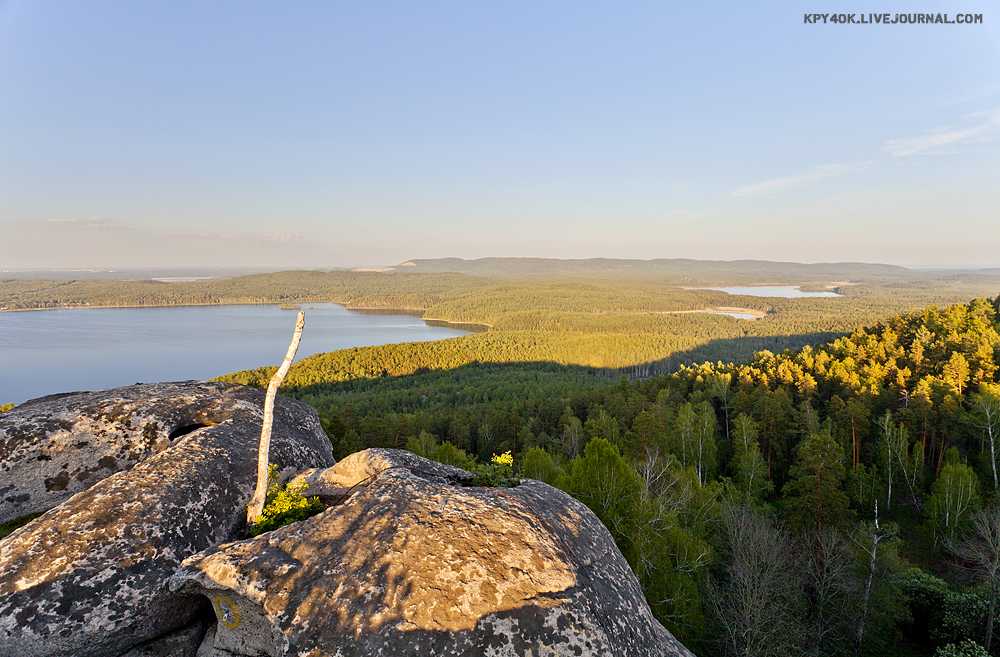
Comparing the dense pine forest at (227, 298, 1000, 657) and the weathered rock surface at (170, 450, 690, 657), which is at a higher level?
the weathered rock surface at (170, 450, 690, 657)

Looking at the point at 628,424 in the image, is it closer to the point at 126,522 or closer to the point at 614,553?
the point at 614,553

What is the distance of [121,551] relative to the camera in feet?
27.5

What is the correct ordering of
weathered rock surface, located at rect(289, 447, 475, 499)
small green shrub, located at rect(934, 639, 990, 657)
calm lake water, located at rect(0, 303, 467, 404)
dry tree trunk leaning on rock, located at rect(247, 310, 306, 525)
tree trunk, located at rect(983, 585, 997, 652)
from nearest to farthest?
dry tree trunk leaning on rock, located at rect(247, 310, 306, 525) → weathered rock surface, located at rect(289, 447, 475, 499) → small green shrub, located at rect(934, 639, 990, 657) → tree trunk, located at rect(983, 585, 997, 652) → calm lake water, located at rect(0, 303, 467, 404)

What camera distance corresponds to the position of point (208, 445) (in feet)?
36.2

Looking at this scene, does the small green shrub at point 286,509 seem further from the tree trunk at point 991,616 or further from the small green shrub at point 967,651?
the tree trunk at point 991,616

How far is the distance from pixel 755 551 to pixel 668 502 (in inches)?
144

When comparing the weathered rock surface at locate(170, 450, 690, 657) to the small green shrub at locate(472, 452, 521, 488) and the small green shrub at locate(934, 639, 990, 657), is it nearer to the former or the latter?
the small green shrub at locate(472, 452, 521, 488)

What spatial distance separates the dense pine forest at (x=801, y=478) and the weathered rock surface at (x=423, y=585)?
9.61m

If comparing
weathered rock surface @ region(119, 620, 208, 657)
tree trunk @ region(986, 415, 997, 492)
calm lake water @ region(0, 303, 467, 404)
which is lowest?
calm lake water @ region(0, 303, 467, 404)

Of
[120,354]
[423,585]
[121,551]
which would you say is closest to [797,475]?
[423,585]

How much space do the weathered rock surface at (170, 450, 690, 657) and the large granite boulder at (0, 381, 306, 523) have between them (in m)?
5.49

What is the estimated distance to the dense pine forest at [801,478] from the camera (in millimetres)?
19500

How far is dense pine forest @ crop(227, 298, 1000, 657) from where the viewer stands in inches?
768

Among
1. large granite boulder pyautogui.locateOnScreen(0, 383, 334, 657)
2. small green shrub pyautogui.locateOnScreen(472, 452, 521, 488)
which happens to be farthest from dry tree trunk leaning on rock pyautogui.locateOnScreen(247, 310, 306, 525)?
small green shrub pyautogui.locateOnScreen(472, 452, 521, 488)
